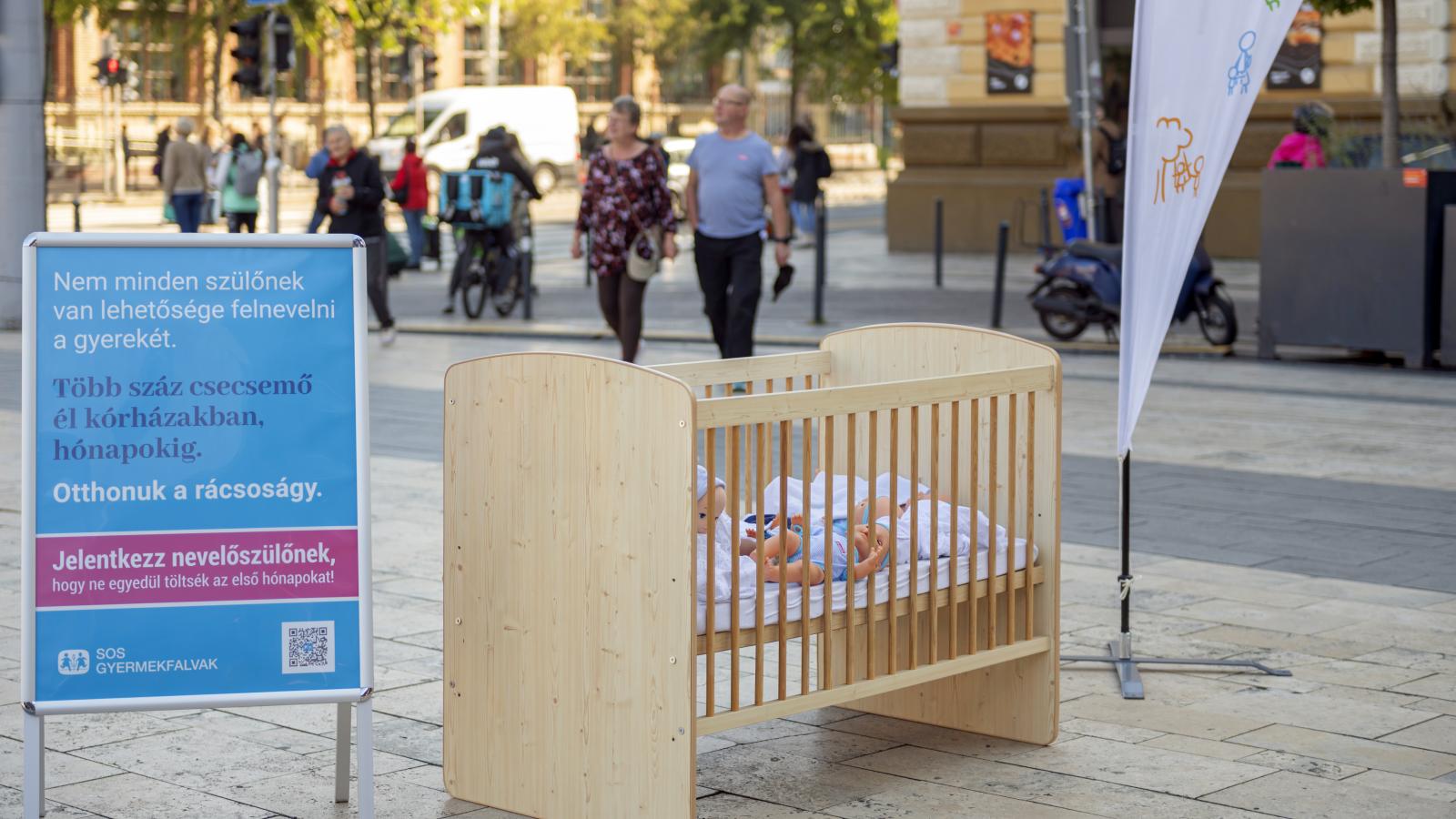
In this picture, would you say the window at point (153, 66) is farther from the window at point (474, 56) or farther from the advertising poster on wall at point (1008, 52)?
the advertising poster on wall at point (1008, 52)

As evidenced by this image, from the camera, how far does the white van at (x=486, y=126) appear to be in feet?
134

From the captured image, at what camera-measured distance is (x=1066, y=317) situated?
15273 mm

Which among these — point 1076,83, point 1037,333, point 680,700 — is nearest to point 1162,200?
point 680,700

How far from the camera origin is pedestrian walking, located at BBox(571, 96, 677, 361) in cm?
1157

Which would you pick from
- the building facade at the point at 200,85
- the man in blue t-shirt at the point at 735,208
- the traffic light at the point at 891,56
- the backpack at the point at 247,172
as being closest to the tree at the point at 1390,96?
the man in blue t-shirt at the point at 735,208

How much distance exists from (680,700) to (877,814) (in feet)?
2.17

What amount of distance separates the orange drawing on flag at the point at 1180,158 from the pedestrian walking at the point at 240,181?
20055mm

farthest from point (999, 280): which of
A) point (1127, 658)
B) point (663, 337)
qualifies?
point (1127, 658)

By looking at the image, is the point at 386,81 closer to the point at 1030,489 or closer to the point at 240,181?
the point at 240,181

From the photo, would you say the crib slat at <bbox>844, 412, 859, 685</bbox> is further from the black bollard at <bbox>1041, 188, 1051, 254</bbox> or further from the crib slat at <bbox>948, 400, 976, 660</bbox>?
the black bollard at <bbox>1041, 188, 1051, 254</bbox>

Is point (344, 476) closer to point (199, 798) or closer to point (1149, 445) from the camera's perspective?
point (199, 798)

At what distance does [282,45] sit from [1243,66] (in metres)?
16.9

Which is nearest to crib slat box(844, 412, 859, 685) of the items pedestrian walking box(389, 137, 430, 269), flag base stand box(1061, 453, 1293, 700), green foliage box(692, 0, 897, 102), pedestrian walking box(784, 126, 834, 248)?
flag base stand box(1061, 453, 1293, 700)

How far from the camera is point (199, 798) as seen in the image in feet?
15.6
